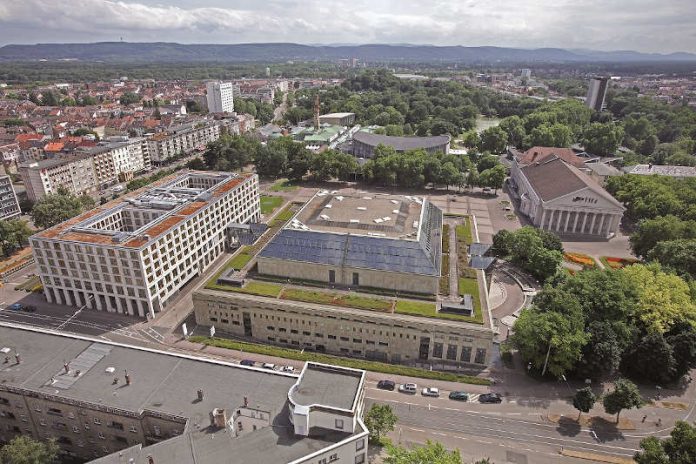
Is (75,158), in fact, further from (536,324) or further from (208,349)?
(536,324)

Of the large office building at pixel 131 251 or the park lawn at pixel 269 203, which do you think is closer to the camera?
the large office building at pixel 131 251

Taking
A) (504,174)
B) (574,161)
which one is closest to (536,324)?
(504,174)

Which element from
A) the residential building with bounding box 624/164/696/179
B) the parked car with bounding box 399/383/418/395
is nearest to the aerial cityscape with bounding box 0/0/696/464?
the parked car with bounding box 399/383/418/395

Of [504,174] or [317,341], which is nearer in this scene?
[317,341]

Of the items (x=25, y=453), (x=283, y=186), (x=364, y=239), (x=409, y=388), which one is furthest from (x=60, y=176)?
(x=409, y=388)

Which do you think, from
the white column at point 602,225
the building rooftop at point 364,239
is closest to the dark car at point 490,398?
the building rooftop at point 364,239

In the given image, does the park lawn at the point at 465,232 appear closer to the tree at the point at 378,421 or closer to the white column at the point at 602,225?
the white column at the point at 602,225

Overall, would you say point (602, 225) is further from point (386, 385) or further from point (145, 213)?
point (145, 213)

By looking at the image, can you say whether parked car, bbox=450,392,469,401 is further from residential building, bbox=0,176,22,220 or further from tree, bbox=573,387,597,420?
residential building, bbox=0,176,22,220
